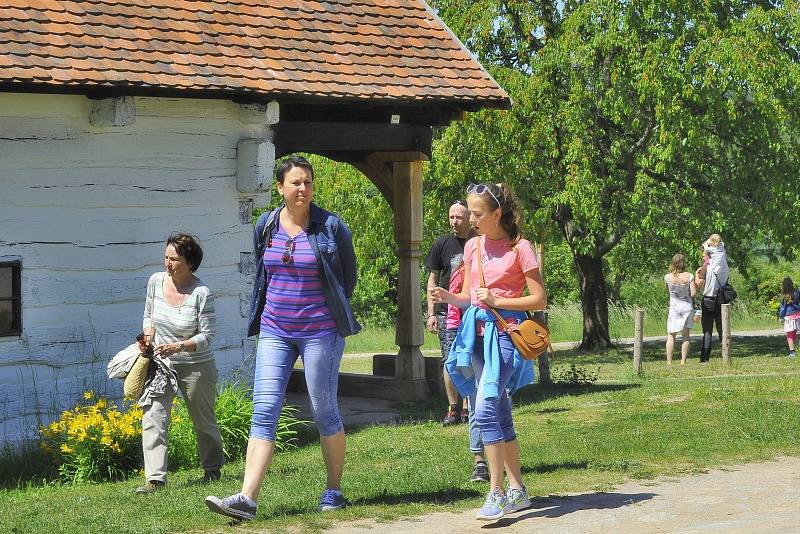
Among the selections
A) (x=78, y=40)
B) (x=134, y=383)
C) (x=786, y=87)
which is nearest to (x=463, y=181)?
(x=786, y=87)

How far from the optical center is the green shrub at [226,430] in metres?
9.55

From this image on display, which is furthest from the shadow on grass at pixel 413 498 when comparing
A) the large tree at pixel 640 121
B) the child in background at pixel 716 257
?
the large tree at pixel 640 121

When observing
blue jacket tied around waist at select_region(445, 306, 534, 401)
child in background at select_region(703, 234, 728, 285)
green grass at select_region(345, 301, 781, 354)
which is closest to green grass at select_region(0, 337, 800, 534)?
blue jacket tied around waist at select_region(445, 306, 534, 401)

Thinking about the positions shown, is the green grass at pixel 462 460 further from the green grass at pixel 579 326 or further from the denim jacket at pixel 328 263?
the green grass at pixel 579 326

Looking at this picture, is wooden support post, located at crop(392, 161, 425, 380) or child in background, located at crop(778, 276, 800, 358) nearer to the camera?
wooden support post, located at crop(392, 161, 425, 380)

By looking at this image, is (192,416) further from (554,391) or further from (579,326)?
(579,326)

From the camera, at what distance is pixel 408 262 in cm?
1330

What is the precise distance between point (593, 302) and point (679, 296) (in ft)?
17.5

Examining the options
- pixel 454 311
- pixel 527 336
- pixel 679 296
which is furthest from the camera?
pixel 679 296

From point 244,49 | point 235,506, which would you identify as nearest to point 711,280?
point 244,49

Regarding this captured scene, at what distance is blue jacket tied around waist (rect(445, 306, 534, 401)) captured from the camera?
22.5 ft

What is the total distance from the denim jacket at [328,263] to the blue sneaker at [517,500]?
3.90 ft

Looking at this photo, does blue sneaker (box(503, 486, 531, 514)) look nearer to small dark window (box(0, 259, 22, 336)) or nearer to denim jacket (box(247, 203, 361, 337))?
denim jacket (box(247, 203, 361, 337))

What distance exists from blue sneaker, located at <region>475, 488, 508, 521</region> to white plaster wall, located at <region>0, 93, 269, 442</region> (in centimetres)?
438
